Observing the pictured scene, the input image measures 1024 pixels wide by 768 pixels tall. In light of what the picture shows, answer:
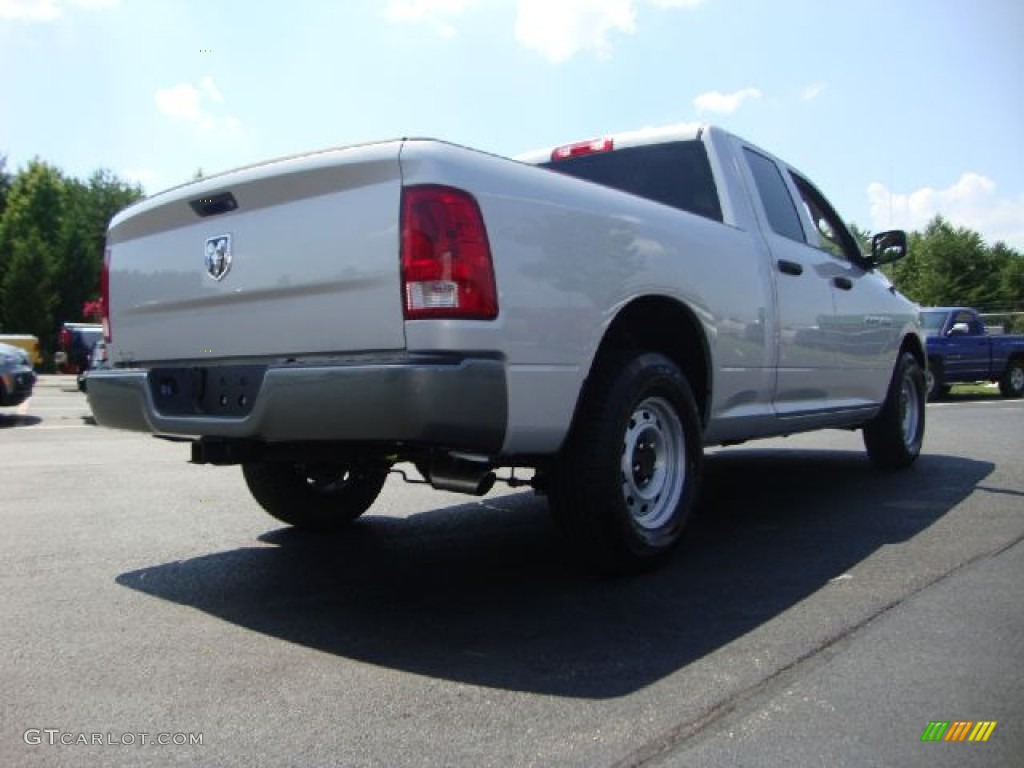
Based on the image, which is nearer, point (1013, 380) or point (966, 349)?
point (966, 349)

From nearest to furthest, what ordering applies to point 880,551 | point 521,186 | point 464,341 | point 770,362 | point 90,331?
point 464,341, point 521,186, point 880,551, point 770,362, point 90,331

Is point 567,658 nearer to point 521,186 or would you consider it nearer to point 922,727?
point 922,727

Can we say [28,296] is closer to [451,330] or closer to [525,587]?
[525,587]

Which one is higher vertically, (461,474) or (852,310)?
(852,310)

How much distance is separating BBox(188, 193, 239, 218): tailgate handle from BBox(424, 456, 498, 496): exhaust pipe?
1.24 meters

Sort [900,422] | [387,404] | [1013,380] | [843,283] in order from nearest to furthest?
[387,404] → [843,283] → [900,422] → [1013,380]

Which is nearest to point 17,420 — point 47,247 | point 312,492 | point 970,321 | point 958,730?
point 312,492

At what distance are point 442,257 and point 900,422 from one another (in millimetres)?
4738

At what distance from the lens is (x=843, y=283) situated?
546 centimetres

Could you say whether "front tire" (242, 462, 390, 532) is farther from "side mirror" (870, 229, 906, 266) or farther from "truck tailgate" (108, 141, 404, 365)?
"side mirror" (870, 229, 906, 266)

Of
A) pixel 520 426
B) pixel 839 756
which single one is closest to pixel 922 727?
pixel 839 756

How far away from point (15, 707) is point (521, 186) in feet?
7.08

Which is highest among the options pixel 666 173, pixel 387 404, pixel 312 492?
pixel 666 173

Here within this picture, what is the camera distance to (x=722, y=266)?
411 cm
